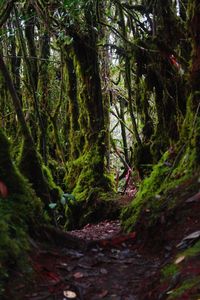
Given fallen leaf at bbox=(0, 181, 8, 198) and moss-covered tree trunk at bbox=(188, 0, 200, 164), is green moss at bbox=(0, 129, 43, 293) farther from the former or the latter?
moss-covered tree trunk at bbox=(188, 0, 200, 164)

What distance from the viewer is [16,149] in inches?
353

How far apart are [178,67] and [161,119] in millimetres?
1278

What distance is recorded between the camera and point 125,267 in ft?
13.5

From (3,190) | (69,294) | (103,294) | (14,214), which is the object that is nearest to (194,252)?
(103,294)

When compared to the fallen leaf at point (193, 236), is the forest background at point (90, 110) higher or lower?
higher

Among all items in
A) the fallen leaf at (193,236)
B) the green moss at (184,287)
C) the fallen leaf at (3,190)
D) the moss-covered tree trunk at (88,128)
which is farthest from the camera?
the moss-covered tree trunk at (88,128)

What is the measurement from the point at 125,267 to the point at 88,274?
16.1 inches

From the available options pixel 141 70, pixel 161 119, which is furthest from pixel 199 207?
pixel 141 70

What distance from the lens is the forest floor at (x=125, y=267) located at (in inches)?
120

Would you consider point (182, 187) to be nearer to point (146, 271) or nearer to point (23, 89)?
point (146, 271)

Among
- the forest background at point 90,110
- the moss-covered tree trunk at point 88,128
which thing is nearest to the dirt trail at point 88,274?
the forest background at point 90,110

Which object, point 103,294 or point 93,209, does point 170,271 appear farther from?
point 93,209

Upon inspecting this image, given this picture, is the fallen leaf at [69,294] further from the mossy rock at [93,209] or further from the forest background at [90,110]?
the mossy rock at [93,209]

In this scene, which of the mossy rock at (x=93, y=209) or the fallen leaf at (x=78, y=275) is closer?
the fallen leaf at (x=78, y=275)
